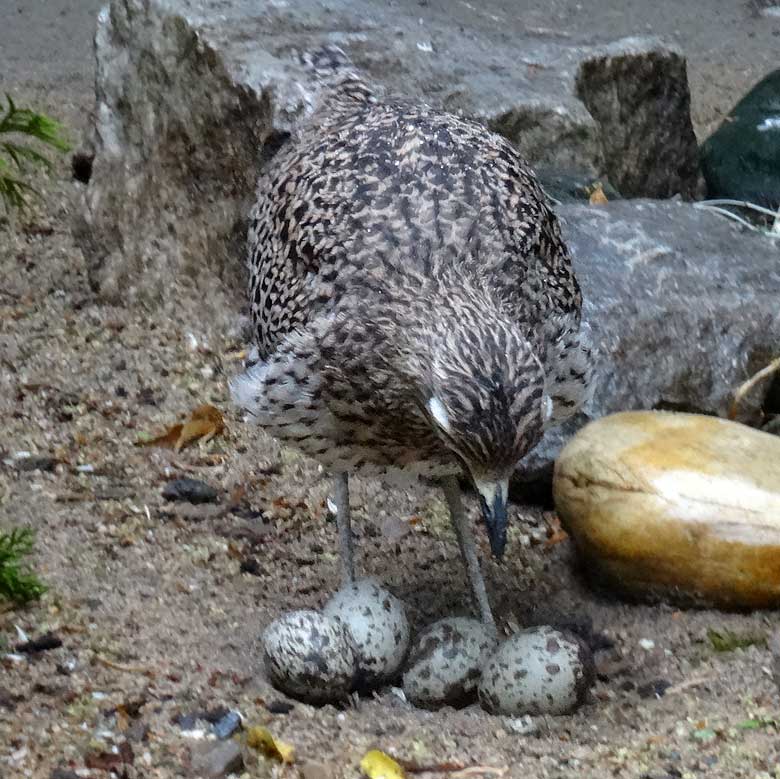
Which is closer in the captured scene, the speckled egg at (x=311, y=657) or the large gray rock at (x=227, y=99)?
the speckled egg at (x=311, y=657)

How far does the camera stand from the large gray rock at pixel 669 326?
5.55m

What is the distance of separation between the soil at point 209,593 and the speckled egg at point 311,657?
0.22 feet

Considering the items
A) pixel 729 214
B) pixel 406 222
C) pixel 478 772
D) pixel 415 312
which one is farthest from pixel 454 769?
pixel 729 214

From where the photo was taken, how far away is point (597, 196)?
664 cm

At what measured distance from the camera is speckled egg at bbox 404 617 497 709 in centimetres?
429

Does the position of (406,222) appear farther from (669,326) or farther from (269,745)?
(669,326)

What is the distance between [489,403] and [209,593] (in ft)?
5.54

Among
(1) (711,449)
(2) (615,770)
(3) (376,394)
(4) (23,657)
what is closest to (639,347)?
(1) (711,449)

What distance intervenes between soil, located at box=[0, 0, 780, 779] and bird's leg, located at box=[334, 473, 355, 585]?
19cm

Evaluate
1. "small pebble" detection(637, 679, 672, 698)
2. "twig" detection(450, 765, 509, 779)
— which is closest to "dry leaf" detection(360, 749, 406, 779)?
"twig" detection(450, 765, 509, 779)

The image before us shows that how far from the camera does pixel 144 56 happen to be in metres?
6.93

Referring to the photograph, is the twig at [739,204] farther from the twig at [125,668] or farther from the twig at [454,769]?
the twig at [125,668]

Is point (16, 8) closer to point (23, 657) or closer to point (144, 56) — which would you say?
point (144, 56)

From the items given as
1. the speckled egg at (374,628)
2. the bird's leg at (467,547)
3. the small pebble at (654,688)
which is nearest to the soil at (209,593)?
the small pebble at (654,688)
